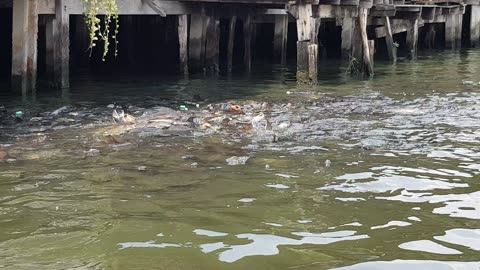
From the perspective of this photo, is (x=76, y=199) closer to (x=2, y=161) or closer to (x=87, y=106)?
(x=2, y=161)

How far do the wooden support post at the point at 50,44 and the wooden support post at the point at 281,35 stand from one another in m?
8.06

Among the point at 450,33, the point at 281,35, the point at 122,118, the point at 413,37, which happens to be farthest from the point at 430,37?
the point at 122,118

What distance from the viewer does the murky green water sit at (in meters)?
4.20

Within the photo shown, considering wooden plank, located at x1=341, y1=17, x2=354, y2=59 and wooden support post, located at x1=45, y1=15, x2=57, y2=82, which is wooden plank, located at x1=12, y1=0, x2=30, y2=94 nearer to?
wooden support post, located at x1=45, y1=15, x2=57, y2=82

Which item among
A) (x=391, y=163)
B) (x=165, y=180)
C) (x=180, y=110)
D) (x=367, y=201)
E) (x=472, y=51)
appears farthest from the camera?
(x=472, y=51)

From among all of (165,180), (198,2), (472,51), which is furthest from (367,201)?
(472,51)

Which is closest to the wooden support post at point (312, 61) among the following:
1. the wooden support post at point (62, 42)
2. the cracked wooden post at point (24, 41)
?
the wooden support post at point (62, 42)

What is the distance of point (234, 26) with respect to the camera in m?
17.5

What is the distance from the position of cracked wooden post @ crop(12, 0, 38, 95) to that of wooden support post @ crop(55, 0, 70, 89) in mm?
675

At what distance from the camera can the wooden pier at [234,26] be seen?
11.4 meters

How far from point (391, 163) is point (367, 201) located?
146 cm

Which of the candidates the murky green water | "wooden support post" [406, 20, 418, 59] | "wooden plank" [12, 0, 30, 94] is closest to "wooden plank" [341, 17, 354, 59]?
"wooden support post" [406, 20, 418, 59]

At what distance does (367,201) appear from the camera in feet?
17.7

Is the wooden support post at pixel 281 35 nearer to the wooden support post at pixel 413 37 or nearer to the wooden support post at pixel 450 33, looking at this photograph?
the wooden support post at pixel 413 37
